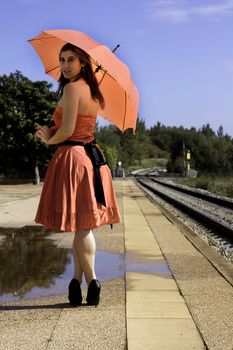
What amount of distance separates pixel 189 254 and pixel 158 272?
134 cm

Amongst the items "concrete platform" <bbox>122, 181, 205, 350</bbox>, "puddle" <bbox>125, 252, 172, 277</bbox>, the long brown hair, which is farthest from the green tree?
the long brown hair

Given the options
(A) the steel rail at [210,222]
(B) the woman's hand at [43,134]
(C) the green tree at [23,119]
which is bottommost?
(A) the steel rail at [210,222]

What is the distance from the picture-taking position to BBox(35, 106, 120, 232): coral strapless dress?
14.5 feet

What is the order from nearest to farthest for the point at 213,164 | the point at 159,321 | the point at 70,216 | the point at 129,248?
the point at 159,321
the point at 70,216
the point at 129,248
the point at 213,164

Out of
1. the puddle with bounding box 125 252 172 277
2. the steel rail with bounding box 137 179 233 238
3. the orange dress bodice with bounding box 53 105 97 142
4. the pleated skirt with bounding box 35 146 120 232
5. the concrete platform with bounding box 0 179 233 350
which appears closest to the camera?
the concrete platform with bounding box 0 179 233 350

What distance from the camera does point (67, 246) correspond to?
8.10 meters

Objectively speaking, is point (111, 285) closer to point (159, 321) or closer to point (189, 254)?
point (159, 321)

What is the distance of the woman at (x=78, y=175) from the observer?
4461 millimetres

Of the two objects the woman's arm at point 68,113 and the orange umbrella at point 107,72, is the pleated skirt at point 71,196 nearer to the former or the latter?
the woman's arm at point 68,113

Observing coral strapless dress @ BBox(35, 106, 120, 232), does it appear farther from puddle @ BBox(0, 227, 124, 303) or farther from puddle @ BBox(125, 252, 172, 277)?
puddle @ BBox(125, 252, 172, 277)

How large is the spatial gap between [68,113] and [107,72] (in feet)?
1.88

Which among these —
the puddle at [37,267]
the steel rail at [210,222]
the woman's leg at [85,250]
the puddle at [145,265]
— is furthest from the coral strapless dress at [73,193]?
the steel rail at [210,222]

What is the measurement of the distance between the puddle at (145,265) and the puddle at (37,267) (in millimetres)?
104

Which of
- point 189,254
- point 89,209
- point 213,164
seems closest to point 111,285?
point 89,209
